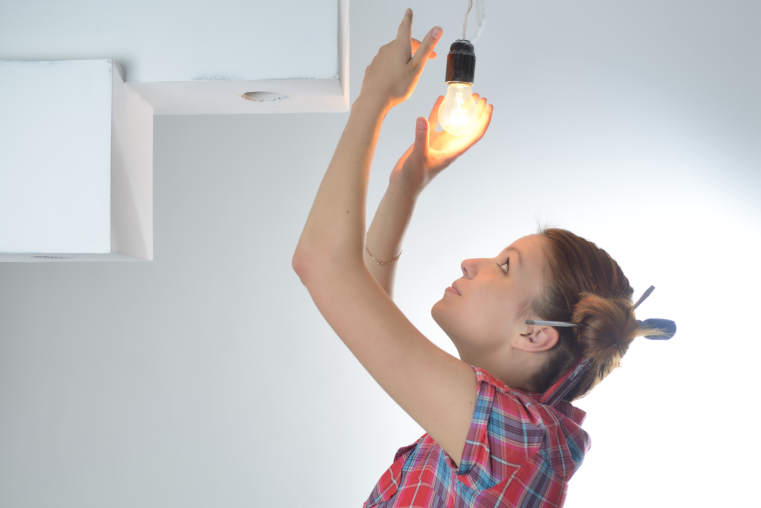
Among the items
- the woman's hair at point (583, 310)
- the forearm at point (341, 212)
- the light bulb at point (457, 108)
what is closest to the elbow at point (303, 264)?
the forearm at point (341, 212)

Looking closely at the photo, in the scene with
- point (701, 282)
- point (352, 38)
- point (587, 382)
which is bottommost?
point (587, 382)

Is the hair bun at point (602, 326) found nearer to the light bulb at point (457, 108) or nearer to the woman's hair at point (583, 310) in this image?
the woman's hair at point (583, 310)

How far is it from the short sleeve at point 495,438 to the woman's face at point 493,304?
172mm

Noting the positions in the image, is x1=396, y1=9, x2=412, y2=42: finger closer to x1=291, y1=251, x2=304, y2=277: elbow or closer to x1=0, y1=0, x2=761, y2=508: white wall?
x1=291, y1=251, x2=304, y2=277: elbow

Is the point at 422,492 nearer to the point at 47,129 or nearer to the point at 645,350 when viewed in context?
the point at 47,129

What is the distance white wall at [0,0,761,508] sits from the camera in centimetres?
172

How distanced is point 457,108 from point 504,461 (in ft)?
1.63

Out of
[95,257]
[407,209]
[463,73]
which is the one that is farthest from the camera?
[407,209]

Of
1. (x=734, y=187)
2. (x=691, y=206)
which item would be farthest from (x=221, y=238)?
(x=734, y=187)

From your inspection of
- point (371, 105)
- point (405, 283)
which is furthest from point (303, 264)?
point (405, 283)

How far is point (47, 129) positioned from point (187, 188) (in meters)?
0.96

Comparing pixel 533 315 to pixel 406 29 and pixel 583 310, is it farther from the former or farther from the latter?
pixel 406 29

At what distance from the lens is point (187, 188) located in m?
1.75

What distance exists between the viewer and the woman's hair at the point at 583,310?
0.81m
